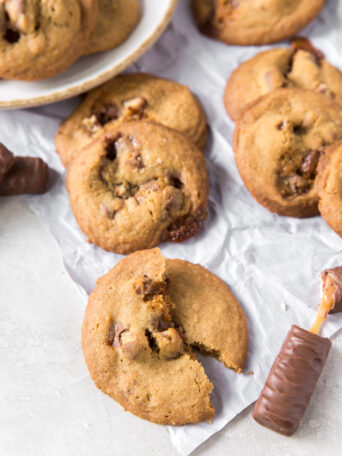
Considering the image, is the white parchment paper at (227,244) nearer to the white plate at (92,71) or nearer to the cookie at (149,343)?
the cookie at (149,343)

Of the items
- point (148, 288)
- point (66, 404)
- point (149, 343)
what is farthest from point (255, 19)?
point (66, 404)

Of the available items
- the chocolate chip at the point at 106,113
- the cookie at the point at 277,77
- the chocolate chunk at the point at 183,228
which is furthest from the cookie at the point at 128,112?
the chocolate chunk at the point at 183,228

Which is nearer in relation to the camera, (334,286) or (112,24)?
(334,286)

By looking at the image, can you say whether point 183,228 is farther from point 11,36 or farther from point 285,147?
point 11,36

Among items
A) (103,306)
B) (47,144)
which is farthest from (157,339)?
(47,144)

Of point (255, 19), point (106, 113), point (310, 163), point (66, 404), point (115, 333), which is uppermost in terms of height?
point (255, 19)

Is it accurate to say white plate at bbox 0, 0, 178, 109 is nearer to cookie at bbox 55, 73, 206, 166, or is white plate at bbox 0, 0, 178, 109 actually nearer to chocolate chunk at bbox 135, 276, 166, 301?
cookie at bbox 55, 73, 206, 166
